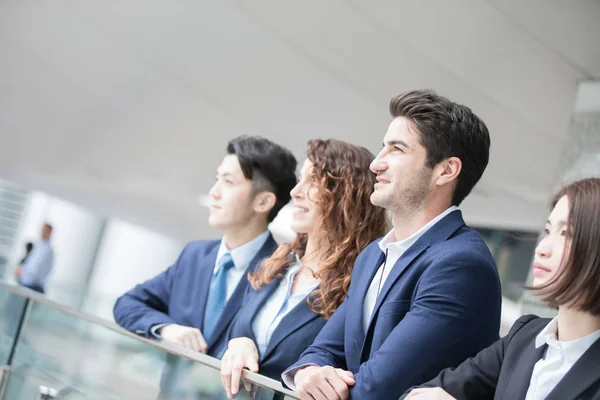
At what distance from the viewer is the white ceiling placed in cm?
611

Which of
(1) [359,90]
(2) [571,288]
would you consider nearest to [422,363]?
(2) [571,288]

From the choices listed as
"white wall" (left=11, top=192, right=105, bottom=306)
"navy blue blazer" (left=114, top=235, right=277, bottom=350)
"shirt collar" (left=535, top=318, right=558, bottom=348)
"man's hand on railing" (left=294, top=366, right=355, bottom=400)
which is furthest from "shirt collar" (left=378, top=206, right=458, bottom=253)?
"white wall" (left=11, top=192, right=105, bottom=306)

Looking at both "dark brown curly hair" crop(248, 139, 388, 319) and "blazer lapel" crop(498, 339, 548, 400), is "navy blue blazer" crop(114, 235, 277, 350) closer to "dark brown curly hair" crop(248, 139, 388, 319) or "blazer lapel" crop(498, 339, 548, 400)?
"dark brown curly hair" crop(248, 139, 388, 319)

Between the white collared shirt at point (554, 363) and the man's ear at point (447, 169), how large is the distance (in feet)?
2.35

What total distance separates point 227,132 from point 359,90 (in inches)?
120

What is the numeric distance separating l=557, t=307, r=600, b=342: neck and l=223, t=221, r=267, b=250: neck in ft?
6.07

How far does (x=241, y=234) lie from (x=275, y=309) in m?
0.59

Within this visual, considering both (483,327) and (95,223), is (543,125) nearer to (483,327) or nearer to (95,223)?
(483,327)

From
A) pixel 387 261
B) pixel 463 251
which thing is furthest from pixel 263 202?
pixel 463 251

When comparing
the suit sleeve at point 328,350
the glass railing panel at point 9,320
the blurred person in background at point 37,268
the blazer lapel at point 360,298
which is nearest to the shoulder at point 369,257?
the blazer lapel at point 360,298

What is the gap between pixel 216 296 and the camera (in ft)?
10.5

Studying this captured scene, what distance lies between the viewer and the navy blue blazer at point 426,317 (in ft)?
6.31

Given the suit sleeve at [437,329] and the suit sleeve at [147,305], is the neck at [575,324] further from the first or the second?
the suit sleeve at [147,305]

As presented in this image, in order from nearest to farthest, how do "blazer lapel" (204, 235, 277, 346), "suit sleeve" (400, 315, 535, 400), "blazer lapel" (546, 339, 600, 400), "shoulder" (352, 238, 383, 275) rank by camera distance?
"blazer lapel" (546, 339, 600, 400) → "suit sleeve" (400, 315, 535, 400) → "shoulder" (352, 238, 383, 275) → "blazer lapel" (204, 235, 277, 346)
